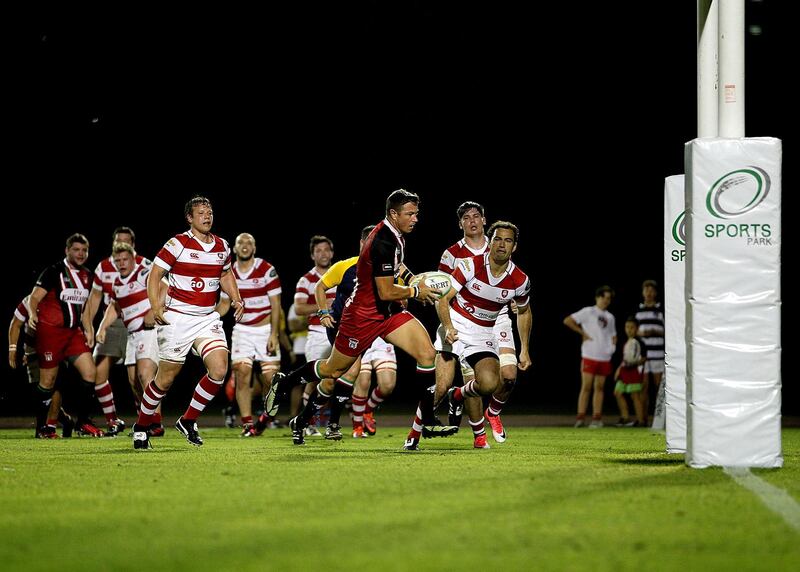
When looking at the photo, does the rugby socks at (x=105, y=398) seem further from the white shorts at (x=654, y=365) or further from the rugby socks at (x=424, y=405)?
the white shorts at (x=654, y=365)

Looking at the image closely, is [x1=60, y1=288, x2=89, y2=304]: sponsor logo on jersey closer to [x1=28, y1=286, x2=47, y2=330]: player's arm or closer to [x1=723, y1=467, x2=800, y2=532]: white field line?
[x1=28, y1=286, x2=47, y2=330]: player's arm

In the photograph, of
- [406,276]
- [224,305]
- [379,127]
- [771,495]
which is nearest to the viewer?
[771,495]

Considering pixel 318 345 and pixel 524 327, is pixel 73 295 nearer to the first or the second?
pixel 318 345

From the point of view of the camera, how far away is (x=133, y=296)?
44.2ft

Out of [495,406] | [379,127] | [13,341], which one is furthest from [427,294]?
[379,127]

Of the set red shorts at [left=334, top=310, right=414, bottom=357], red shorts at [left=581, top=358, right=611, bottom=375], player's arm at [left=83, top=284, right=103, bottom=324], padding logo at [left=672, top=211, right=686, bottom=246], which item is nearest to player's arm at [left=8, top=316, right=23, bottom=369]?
player's arm at [left=83, top=284, right=103, bottom=324]

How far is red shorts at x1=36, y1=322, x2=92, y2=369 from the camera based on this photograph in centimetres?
1292

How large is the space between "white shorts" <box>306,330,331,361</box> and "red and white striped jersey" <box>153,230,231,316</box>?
3.19m

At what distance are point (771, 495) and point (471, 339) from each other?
504 centimetres

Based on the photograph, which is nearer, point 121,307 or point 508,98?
point 121,307

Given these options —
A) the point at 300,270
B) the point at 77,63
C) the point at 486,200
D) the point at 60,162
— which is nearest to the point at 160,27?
the point at 77,63

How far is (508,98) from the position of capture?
83.0ft

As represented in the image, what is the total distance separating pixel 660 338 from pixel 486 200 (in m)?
9.31

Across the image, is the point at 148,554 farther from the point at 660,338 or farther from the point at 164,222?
the point at 164,222
